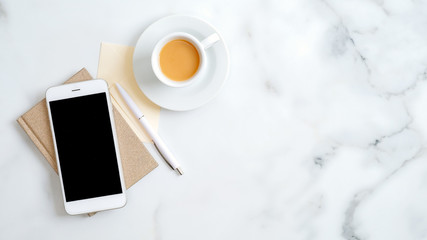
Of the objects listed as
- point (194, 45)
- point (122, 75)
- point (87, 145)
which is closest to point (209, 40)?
point (194, 45)

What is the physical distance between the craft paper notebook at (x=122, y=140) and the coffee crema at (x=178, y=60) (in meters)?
0.14

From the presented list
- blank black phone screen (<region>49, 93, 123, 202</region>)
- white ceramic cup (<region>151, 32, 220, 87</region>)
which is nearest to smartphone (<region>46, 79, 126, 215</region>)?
blank black phone screen (<region>49, 93, 123, 202</region>)

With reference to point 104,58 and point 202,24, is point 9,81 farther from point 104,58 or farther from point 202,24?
point 202,24

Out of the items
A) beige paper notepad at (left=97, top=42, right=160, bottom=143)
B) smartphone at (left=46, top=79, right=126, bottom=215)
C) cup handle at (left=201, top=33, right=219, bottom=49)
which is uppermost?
cup handle at (left=201, top=33, right=219, bottom=49)

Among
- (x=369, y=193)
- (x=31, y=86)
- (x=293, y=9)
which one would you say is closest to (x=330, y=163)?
(x=369, y=193)

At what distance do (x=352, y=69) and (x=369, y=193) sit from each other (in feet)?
0.87

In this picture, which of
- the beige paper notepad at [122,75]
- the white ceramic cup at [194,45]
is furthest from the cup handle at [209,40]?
the beige paper notepad at [122,75]

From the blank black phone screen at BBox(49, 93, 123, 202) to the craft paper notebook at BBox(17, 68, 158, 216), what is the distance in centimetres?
2

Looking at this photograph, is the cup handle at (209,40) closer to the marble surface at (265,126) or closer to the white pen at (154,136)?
the marble surface at (265,126)

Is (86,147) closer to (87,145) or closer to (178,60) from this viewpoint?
(87,145)

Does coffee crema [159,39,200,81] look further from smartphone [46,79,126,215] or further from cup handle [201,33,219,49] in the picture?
smartphone [46,79,126,215]

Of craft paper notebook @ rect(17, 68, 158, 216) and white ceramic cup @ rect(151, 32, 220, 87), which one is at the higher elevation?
white ceramic cup @ rect(151, 32, 220, 87)

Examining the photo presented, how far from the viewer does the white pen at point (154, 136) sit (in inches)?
33.6

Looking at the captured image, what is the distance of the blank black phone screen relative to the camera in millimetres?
854
